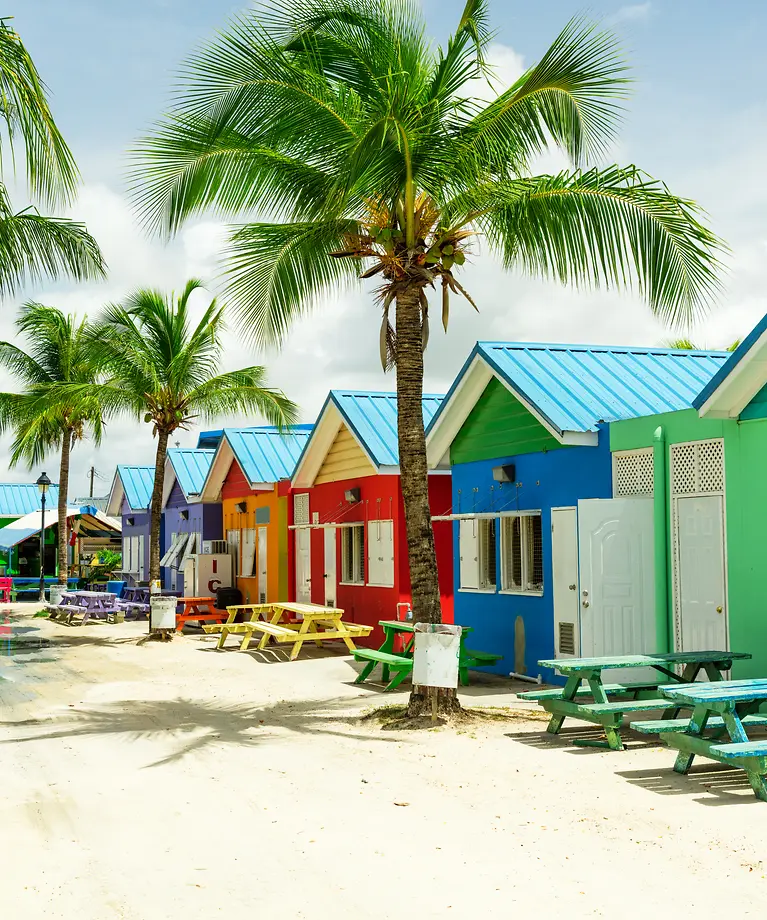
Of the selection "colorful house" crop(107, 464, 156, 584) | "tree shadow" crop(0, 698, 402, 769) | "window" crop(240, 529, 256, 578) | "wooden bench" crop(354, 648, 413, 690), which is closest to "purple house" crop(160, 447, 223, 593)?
"colorful house" crop(107, 464, 156, 584)

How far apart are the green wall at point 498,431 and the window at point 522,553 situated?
0.96 meters

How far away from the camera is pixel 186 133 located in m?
10.7

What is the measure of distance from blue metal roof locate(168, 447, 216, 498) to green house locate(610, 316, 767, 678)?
62.0 feet

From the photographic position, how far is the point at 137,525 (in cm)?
3566

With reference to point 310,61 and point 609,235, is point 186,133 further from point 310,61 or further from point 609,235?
point 609,235

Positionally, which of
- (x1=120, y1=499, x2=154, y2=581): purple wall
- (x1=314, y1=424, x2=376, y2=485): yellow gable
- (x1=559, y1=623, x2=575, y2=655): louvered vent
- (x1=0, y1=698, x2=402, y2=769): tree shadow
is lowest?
(x1=0, y1=698, x2=402, y2=769): tree shadow

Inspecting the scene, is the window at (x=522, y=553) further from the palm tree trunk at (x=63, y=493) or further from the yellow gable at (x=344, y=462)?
the palm tree trunk at (x=63, y=493)

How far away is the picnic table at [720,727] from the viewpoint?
7320 mm

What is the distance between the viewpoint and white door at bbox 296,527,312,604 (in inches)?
876

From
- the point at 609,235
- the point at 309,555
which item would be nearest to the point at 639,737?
the point at 609,235

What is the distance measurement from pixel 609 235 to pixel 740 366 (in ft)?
5.88

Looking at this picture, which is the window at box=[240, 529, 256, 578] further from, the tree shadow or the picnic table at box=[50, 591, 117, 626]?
the tree shadow

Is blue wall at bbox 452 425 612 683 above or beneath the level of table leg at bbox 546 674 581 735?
above

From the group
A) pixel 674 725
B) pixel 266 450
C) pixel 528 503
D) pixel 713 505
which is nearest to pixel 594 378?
pixel 528 503
